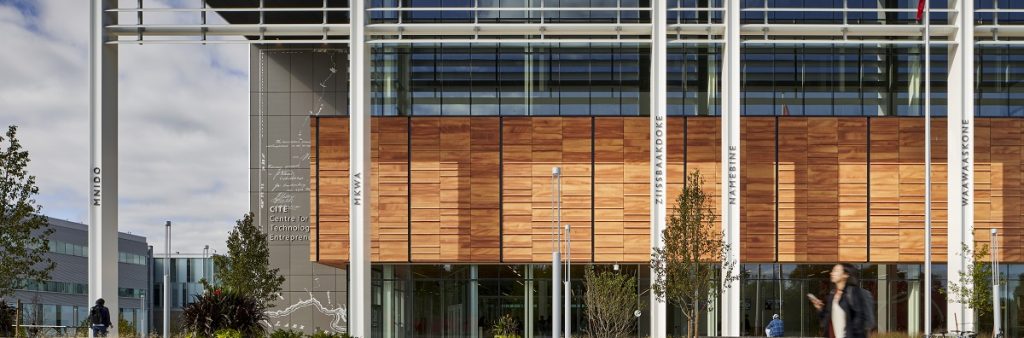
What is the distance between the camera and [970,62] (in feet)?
113

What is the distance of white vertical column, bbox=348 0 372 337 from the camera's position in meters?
33.4

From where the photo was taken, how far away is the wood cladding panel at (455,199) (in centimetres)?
3775

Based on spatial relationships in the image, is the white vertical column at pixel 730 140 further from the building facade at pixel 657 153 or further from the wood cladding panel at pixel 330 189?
the wood cladding panel at pixel 330 189

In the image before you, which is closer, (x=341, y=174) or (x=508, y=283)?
(x=341, y=174)

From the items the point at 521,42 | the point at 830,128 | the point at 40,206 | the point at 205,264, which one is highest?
the point at 521,42

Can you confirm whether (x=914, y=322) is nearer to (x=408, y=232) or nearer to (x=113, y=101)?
(x=408, y=232)

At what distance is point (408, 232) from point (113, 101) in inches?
439

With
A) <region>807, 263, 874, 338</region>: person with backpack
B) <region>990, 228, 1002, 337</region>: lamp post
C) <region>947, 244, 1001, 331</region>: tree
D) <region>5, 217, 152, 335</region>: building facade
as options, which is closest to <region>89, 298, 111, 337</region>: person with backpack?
<region>807, 263, 874, 338</region>: person with backpack

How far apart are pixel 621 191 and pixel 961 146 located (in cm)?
1171

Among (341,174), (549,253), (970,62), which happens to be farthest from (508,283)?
(970,62)

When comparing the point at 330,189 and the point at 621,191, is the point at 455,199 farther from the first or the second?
the point at 621,191

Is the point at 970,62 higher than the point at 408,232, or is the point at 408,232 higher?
the point at 970,62

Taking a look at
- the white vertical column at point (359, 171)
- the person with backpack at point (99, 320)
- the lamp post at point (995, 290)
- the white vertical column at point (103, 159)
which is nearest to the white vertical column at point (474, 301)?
the white vertical column at point (359, 171)

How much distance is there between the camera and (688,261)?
32.0 metres
